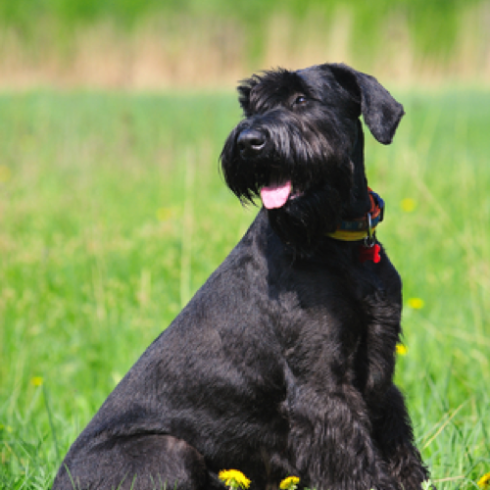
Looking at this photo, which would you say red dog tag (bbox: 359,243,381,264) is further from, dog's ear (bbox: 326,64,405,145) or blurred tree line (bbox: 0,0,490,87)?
blurred tree line (bbox: 0,0,490,87)

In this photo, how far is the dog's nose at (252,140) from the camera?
7.47ft

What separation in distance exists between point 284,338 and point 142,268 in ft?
9.86

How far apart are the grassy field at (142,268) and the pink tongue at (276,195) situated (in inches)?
52.6

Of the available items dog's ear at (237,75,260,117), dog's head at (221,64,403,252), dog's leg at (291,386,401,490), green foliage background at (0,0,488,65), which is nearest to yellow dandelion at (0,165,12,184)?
dog's ear at (237,75,260,117)

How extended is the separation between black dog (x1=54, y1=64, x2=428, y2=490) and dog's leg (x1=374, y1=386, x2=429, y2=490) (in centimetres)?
26

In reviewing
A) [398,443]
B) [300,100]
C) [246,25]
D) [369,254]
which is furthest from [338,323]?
[246,25]

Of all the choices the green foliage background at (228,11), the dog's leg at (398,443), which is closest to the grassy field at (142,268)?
the dog's leg at (398,443)

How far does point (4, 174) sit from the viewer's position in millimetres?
7301

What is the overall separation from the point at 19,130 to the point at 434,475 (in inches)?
273

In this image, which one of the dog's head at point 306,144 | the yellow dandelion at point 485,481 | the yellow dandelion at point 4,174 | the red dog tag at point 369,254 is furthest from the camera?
the yellow dandelion at point 4,174

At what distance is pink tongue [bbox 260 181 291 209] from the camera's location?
2.39m

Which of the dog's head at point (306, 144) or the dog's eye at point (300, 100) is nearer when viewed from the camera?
the dog's head at point (306, 144)

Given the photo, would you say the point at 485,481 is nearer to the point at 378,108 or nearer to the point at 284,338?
the point at 284,338

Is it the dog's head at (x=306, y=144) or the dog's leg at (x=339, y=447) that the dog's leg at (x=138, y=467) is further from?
the dog's head at (x=306, y=144)
